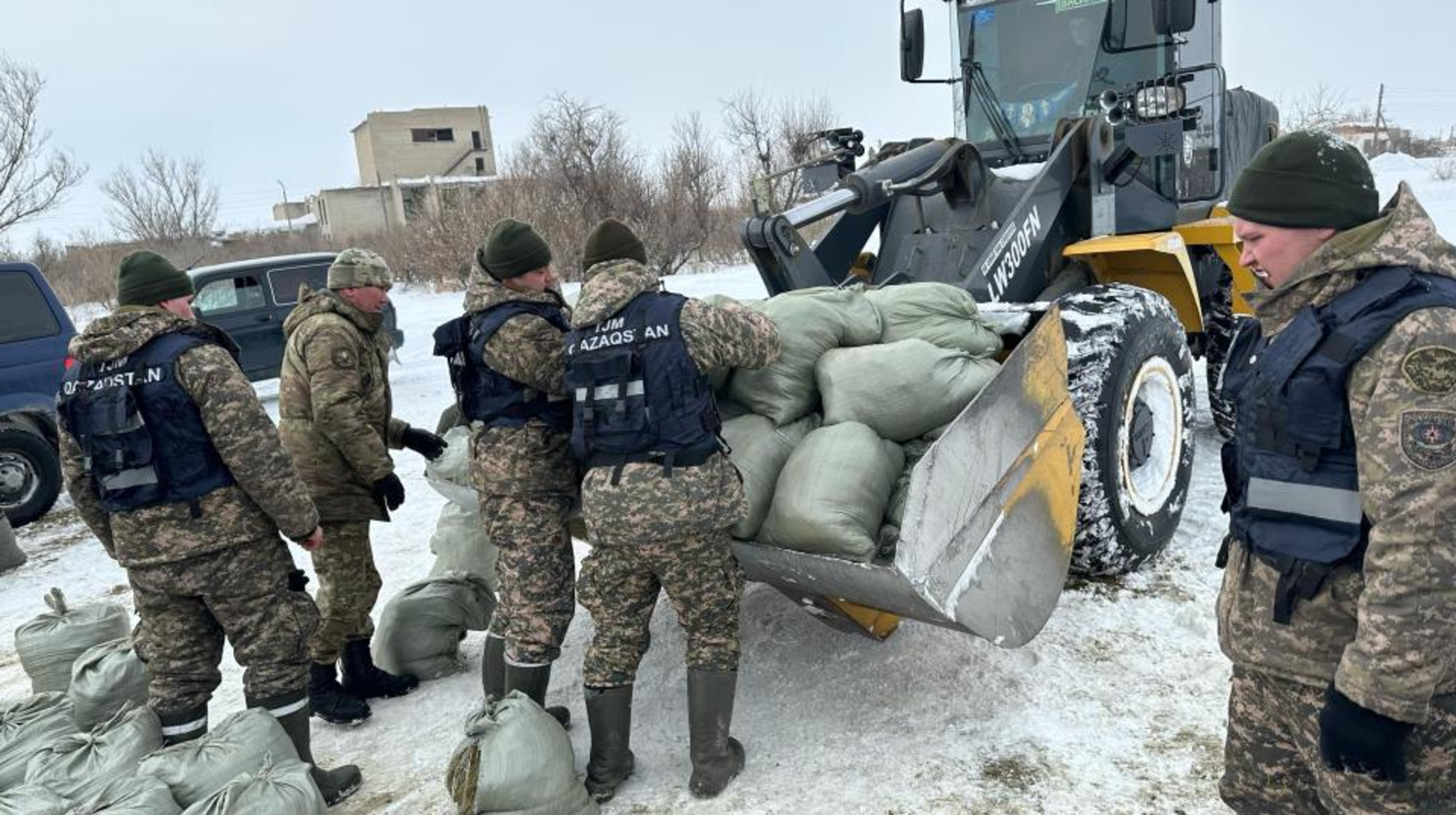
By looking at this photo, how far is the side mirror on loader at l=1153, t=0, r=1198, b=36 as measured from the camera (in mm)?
4328

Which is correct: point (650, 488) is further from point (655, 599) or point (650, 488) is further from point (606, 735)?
point (606, 735)

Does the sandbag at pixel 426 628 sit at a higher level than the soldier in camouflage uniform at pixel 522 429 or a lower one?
lower

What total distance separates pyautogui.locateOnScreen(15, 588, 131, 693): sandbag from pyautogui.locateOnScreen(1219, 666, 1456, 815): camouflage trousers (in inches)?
159

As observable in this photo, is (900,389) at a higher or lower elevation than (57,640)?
higher

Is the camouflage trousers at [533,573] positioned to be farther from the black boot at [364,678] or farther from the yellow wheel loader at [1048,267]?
the black boot at [364,678]

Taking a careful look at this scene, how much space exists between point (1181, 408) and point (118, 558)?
419cm

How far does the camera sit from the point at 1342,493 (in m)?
1.71

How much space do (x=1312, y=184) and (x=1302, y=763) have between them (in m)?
1.15

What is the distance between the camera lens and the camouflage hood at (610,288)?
2910 mm

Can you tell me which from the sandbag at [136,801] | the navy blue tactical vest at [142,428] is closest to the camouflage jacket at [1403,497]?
the sandbag at [136,801]

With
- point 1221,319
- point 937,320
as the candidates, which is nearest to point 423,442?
point 937,320

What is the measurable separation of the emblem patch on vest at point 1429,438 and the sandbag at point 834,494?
1.47 m

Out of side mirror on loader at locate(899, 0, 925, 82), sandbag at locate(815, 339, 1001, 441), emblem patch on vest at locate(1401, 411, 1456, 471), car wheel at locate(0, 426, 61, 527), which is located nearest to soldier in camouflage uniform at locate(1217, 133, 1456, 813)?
emblem patch on vest at locate(1401, 411, 1456, 471)

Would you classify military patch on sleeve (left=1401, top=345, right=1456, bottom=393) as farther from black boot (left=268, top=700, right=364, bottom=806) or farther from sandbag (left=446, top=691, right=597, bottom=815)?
black boot (left=268, top=700, right=364, bottom=806)
